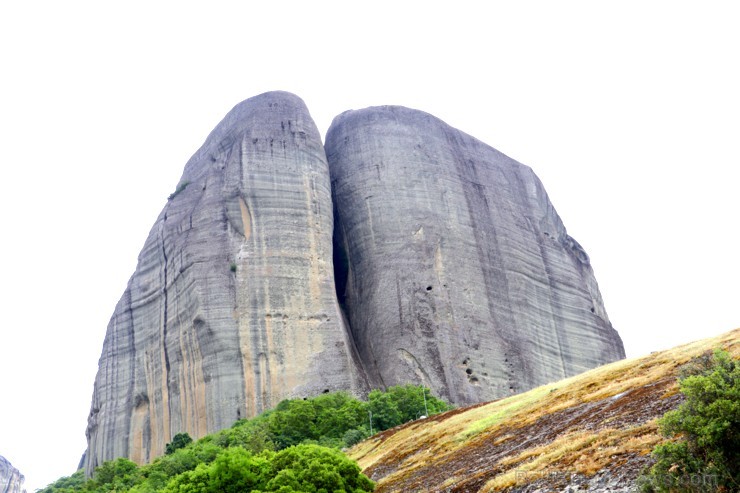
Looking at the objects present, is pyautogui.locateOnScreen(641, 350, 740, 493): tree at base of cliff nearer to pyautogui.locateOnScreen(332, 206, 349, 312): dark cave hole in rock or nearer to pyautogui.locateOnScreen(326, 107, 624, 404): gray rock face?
pyautogui.locateOnScreen(326, 107, 624, 404): gray rock face

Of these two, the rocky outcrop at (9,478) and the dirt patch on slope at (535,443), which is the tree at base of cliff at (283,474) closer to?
the dirt patch on slope at (535,443)

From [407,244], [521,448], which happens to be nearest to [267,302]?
[407,244]

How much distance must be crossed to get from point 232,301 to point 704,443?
134ft

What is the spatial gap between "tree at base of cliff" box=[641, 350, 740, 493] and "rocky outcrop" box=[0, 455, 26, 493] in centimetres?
11118

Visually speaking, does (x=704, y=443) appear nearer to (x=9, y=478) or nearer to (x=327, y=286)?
(x=327, y=286)

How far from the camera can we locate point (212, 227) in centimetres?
5431

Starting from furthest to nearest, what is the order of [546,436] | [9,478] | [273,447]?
[9,478]
[273,447]
[546,436]

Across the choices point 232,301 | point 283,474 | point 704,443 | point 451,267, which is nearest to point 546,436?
point 283,474

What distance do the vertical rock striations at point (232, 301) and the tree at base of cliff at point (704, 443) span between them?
121 feet

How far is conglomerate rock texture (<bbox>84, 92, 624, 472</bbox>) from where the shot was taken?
50156mm

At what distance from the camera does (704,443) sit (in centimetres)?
1212

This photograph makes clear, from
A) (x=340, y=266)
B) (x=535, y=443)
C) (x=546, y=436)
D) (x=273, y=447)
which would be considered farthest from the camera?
(x=340, y=266)

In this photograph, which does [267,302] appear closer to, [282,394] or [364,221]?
[282,394]

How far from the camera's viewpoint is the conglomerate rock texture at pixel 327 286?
5016cm
